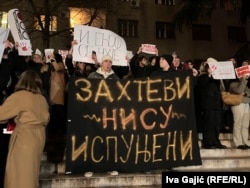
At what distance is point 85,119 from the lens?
20.5ft

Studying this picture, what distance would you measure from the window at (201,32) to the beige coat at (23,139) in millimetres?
26647

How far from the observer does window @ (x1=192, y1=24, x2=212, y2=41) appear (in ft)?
99.6

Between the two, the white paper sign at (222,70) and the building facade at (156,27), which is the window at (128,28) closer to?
the building facade at (156,27)

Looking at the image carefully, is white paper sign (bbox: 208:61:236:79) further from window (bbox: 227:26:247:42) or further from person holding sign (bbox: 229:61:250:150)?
window (bbox: 227:26:247:42)

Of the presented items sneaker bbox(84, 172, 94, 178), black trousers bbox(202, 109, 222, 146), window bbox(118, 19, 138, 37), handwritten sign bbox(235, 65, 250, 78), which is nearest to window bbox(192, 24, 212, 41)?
window bbox(118, 19, 138, 37)

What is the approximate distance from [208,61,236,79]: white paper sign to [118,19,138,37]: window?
20.4 m

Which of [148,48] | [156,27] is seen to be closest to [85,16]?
[156,27]

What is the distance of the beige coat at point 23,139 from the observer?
15.3 feet

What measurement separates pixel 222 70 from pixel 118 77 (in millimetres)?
2126

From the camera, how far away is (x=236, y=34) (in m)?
31.6

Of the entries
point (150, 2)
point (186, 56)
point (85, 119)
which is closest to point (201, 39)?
point (186, 56)

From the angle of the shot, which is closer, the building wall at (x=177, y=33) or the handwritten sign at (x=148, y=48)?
the handwritten sign at (x=148, y=48)

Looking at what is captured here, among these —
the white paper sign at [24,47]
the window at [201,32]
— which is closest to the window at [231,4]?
the window at [201,32]

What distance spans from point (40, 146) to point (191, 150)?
2.68 m
